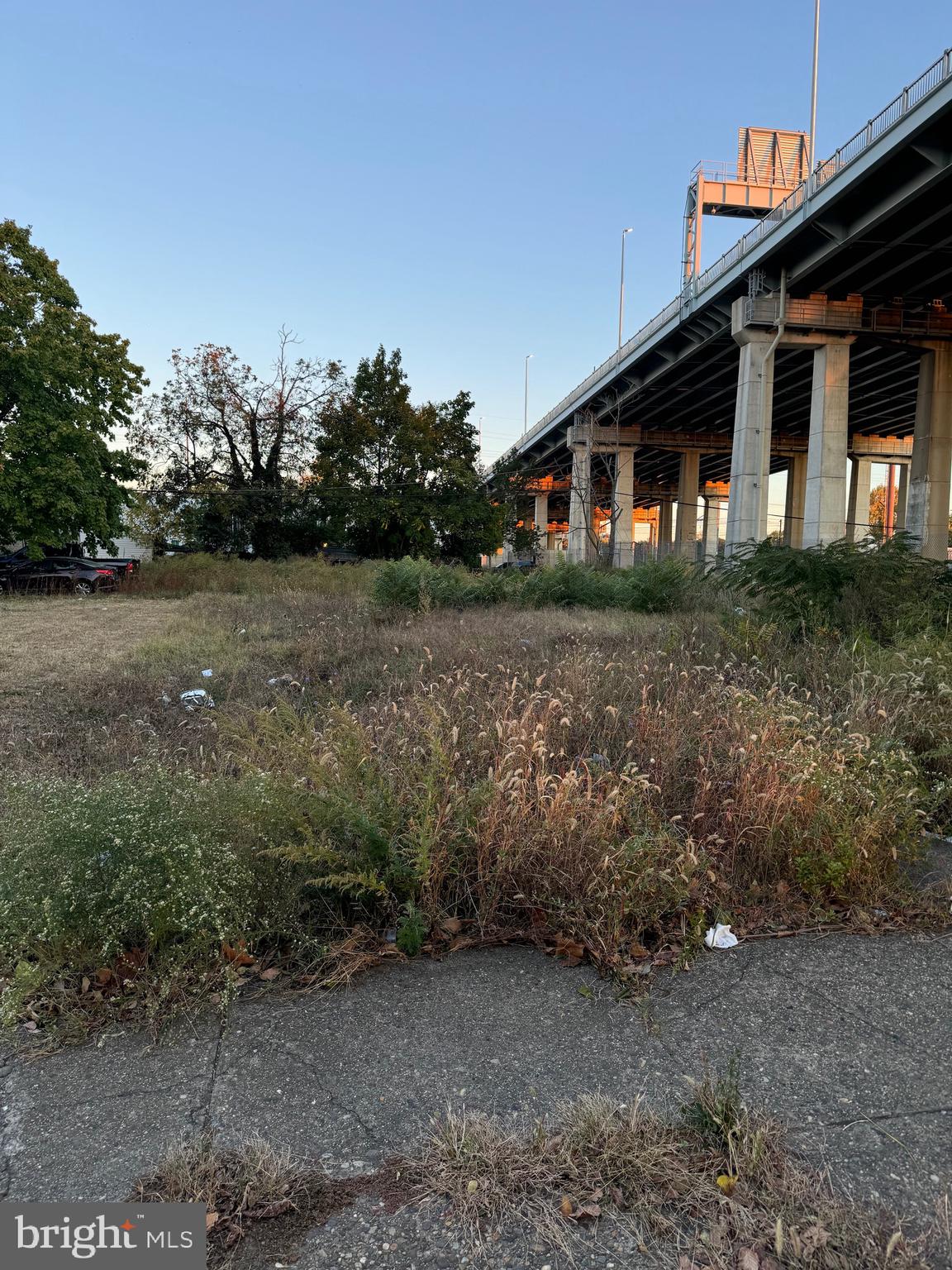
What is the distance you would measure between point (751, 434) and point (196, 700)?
25.3 meters

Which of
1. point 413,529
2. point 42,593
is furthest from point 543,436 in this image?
point 42,593

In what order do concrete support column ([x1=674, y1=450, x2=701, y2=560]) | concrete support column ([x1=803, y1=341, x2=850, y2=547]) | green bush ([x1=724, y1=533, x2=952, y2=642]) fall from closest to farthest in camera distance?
green bush ([x1=724, y1=533, x2=952, y2=642]) < concrete support column ([x1=803, y1=341, x2=850, y2=547]) < concrete support column ([x1=674, y1=450, x2=701, y2=560])

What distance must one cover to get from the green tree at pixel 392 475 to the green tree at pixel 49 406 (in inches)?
473

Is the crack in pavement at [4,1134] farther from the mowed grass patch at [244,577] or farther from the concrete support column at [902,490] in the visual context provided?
the concrete support column at [902,490]

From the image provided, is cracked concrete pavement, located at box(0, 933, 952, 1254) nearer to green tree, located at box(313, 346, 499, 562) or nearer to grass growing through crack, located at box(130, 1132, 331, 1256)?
→ grass growing through crack, located at box(130, 1132, 331, 1256)

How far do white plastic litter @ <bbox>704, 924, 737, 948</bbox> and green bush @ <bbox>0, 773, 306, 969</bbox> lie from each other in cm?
183

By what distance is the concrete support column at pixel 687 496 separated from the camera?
2026 inches

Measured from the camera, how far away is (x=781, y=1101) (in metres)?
2.32

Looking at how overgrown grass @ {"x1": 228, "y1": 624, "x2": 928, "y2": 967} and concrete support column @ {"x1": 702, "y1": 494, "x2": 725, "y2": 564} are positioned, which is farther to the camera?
concrete support column @ {"x1": 702, "y1": 494, "x2": 725, "y2": 564}

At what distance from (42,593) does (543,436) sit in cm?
3776

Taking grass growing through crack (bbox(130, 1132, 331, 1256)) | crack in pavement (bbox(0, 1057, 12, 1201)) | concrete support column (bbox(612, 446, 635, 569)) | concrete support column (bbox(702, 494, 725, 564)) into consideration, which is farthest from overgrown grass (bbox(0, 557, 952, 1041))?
concrete support column (bbox(702, 494, 725, 564))

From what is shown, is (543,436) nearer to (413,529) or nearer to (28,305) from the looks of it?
(413,529)

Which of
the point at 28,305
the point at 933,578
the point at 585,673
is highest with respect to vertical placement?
the point at 28,305

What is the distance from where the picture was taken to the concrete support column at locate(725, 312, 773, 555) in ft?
89.9
